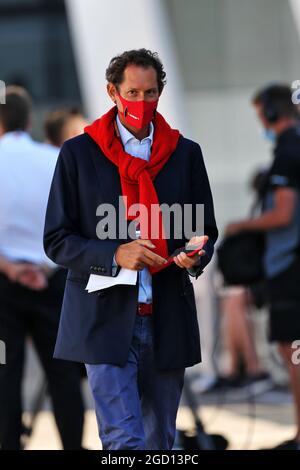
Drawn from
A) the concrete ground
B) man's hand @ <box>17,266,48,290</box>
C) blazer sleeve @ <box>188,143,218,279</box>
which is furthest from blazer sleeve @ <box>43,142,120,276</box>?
the concrete ground

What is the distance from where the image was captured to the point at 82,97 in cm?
1855

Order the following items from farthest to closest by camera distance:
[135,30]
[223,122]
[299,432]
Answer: [223,122]
[135,30]
[299,432]

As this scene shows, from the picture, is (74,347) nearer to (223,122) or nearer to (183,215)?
(183,215)

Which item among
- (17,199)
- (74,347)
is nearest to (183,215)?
(74,347)

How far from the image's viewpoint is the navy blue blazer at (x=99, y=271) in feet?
15.2

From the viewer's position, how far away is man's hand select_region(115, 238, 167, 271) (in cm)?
445

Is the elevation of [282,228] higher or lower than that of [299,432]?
higher

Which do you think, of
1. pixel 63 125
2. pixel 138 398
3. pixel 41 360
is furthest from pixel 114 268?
pixel 63 125

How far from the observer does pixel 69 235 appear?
467cm

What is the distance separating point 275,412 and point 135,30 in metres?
3.95

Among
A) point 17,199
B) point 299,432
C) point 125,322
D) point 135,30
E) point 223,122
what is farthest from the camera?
point 223,122

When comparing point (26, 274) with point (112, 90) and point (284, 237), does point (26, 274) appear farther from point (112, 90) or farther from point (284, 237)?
point (112, 90)

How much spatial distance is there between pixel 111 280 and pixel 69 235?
233mm

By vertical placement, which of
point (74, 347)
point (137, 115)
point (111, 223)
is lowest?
point (74, 347)
